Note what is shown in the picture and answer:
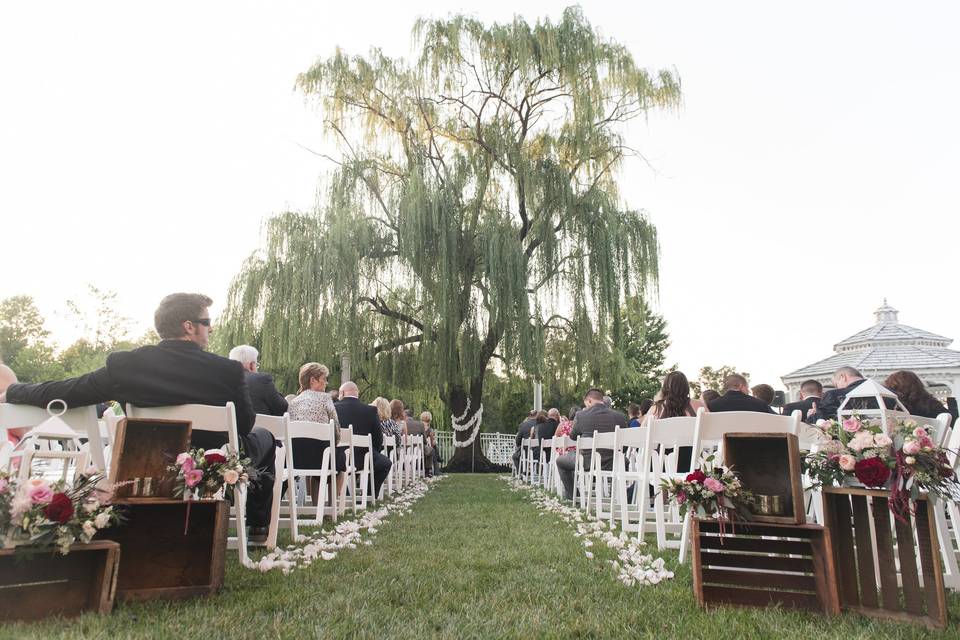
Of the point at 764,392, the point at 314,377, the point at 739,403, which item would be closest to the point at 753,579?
the point at 739,403

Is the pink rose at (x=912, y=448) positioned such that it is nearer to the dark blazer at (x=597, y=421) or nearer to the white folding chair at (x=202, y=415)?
the white folding chair at (x=202, y=415)

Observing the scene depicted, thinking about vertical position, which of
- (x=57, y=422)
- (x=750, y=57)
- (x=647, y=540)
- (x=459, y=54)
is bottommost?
(x=647, y=540)

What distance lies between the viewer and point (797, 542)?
105 inches

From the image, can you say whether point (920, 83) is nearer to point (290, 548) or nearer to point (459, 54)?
point (459, 54)

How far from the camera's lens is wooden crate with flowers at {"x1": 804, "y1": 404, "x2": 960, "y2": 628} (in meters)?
2.47

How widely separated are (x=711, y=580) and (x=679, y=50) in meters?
14.6

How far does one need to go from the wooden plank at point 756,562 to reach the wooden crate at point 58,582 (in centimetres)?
227

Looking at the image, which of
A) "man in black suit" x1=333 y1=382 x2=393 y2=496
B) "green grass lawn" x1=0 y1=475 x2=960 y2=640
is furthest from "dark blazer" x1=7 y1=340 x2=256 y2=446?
"man in black suit" x1=333 y1=382 x2=393 y2=496

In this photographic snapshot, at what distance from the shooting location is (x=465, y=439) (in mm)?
16375

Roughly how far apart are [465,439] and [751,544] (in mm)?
13908

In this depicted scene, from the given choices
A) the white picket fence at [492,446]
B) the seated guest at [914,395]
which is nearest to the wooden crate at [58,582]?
the seated guest at [914,395]

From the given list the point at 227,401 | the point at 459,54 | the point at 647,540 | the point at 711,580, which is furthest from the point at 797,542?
the point at 459,54

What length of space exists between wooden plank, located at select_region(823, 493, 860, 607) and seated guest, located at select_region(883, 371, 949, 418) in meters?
2.58

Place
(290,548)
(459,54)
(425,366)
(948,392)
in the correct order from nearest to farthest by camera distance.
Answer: (290,548)
(425,366)
(459,54)
(948,392)
